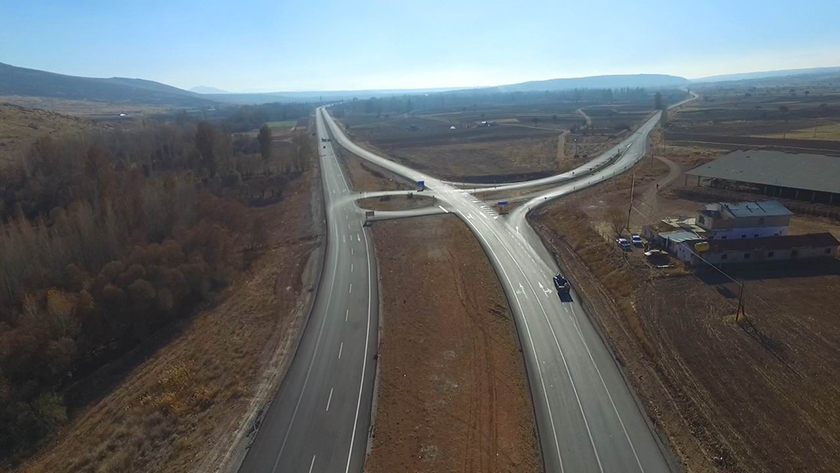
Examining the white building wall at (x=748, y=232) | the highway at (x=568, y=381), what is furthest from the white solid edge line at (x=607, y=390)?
the white building wall at (x=748, y=232)

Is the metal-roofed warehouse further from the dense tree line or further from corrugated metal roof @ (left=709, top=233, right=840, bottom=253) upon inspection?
the dense tree line

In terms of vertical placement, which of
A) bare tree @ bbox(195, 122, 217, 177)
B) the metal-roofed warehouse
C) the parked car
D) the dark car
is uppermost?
bare tree @ bbox(195, 122, 217, 177)

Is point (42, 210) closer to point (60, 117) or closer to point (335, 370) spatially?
point (335, 370)

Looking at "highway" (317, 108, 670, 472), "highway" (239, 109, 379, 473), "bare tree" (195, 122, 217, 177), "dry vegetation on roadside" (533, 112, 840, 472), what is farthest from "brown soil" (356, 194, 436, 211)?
"bare tree" (195, 122, 217, 177)

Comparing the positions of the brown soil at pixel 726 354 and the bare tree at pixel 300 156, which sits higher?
the bare tree at pixel 300 156

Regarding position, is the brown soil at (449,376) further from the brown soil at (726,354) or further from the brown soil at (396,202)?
the brown soil at (396,202)

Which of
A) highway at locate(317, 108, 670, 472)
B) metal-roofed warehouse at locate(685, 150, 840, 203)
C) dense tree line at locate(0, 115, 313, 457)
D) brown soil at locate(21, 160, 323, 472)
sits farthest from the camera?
metal-roofed warehouse at locate(685, 150, 840, 203)
